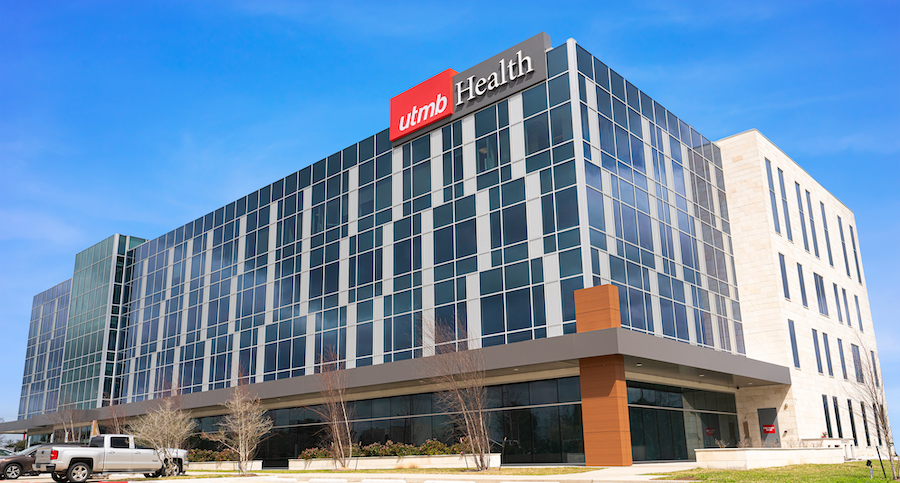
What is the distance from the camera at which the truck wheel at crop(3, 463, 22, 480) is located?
33.9 meters

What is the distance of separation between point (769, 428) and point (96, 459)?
116ft

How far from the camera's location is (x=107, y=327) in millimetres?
65125

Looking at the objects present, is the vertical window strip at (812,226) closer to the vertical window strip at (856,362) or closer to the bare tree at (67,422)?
the vertical window strip at (856,362)

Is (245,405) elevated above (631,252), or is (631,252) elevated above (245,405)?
(631,252)

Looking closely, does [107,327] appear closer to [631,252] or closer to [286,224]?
[286,224]

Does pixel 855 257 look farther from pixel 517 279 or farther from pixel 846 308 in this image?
pixel 517 279

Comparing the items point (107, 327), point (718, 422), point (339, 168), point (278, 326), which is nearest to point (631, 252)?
point (718, 422)

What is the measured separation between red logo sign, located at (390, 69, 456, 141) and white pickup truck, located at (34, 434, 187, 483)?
73.8 feet

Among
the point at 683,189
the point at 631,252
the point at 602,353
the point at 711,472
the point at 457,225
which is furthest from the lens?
the point at 683,189

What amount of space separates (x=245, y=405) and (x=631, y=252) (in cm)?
2364

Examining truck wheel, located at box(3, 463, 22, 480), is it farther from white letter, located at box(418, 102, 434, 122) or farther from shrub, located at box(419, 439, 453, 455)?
white letter, located at box(418, 102, 434, 122)

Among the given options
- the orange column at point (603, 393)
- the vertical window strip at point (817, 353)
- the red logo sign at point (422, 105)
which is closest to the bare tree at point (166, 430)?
the orange column at point (603, 393)

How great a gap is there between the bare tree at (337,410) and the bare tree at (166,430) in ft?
26.2

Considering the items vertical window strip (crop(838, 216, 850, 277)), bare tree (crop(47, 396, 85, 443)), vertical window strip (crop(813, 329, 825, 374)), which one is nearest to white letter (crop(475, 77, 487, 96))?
vertical window strip (crop(813, 329, 825, 374))
